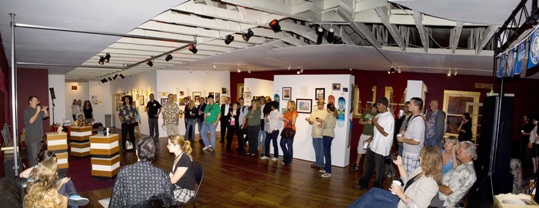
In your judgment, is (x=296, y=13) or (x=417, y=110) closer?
(x=296, y=13)

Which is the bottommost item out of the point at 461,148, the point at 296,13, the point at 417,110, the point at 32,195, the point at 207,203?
the point at 207,203

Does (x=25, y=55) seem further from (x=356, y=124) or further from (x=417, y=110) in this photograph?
(x=356, y=124)

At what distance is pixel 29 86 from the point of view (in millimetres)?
9375

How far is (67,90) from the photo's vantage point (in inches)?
670

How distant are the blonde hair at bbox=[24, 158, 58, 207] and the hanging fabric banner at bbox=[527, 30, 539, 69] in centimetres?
451

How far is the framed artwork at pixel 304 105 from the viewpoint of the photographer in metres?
7.65

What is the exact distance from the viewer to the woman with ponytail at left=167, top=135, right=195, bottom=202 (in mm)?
3527

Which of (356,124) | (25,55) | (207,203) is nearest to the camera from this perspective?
(207,203)

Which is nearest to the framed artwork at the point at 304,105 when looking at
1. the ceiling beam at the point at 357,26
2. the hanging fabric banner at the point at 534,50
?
the ceiling beam at the point at 357,26

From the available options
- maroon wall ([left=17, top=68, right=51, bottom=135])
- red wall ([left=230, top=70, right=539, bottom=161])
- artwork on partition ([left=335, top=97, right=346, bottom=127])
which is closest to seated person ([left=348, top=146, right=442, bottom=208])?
artwork on partition ([left=335, top=97, right=346, bottom=127])

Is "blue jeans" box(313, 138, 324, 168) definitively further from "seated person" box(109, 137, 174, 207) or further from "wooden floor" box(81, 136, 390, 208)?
"seated person" box(109, 137, 174, 207)

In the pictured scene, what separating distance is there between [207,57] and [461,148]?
6.23 metres

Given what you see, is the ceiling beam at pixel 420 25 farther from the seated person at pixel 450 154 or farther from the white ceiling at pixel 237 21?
the seated person at pixel 450 154

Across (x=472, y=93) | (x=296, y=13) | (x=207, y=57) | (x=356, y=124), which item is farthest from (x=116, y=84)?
(x=472, y=93)
